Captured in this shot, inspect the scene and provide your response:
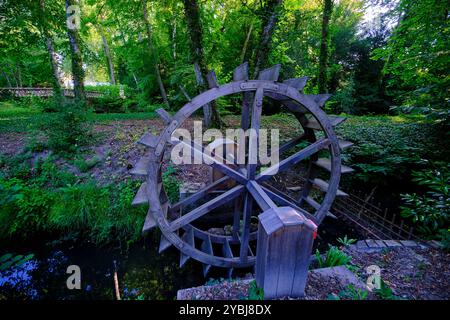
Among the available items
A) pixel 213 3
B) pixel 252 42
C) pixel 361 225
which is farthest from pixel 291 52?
pixel 361 225

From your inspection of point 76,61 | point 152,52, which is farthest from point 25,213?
point 152,52

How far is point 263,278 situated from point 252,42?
10.3 metres

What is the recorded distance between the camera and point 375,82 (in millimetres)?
11953

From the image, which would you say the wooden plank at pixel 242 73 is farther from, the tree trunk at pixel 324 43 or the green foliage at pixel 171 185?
the tree trunk at pixel 324 43

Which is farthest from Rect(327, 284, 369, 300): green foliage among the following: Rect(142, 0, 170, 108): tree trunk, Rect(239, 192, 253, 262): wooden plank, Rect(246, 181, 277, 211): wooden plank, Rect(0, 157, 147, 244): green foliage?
Rect(142, 0, 170, 108): tree trunk

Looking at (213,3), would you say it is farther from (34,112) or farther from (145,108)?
(34,112)

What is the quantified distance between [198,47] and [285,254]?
5477 millimetres

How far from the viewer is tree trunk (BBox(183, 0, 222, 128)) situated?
16.8 feet

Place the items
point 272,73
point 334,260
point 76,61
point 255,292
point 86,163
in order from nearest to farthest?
point 255,292 → point 334,260 → point 272,73 → point 86,163 → point 76,61

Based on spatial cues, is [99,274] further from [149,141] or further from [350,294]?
[350,294]

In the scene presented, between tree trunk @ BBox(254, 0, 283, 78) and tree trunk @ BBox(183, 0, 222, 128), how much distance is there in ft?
5.04

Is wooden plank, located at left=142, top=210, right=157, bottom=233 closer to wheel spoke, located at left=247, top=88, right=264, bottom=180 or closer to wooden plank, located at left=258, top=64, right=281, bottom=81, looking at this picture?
wheel spoke, located at left=247, top=88, right=264, bottom=180

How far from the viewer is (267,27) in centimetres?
471

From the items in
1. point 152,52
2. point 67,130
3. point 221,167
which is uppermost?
point 152,52
